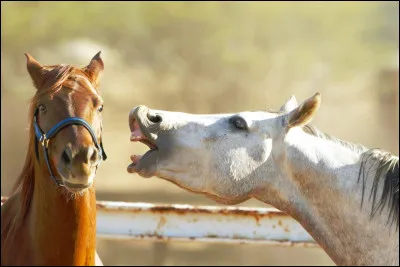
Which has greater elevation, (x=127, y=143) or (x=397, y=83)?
(x=397, y=83)

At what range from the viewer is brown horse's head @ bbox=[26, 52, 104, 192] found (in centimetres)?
316

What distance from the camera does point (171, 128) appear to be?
10.6 feet

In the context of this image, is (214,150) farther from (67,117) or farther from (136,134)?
(67,117)

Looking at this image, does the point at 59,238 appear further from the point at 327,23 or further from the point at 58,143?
the point at 327,23

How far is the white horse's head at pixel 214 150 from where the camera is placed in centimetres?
320

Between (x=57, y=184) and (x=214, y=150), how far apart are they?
26.1 inches

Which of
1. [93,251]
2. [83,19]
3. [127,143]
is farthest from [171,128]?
[83,19]

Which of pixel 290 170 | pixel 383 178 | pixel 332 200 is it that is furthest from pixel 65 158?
pixel 383 178

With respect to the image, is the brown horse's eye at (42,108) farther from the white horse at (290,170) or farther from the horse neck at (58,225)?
the white horse at (290,170)

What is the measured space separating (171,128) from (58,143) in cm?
47

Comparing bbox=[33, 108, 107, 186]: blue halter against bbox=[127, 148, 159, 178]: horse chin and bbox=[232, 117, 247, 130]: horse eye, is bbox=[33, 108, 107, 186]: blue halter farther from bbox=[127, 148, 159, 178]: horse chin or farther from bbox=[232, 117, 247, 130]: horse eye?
bbox=[232, 117, 247, 130]: horse eye

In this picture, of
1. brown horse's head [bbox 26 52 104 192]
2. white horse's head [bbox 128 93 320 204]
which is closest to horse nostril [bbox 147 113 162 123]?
white horse's head [bbox 128 93 320 204]

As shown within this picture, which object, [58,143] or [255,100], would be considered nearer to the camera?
[58,143]

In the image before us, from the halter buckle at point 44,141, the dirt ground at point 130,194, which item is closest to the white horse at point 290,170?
the halter buckle at point 44,141
